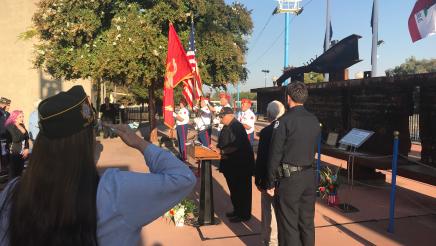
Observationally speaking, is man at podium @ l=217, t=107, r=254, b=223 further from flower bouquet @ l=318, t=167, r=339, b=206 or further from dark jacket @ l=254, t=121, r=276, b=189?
flower bouquet @ l=318, t=167, r=339, b=206

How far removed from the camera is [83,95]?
1.53 meters

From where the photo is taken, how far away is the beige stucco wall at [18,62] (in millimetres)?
22203

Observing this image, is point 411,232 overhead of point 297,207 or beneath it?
beneath

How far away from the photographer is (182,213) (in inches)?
227

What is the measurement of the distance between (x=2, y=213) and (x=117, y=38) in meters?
11.3

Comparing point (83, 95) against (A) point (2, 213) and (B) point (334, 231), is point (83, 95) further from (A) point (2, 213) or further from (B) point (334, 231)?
(B) point (334, 231)

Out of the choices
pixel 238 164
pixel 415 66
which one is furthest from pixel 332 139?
pixel 415 66

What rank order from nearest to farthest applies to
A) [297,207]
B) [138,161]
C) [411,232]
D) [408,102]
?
[297,207] → [411,232] → [408,102] → [138,161]

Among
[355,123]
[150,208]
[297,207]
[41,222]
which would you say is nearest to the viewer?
[41,222]

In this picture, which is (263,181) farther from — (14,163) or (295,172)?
(14,163)

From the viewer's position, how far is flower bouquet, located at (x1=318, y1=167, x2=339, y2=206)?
6.84 metres

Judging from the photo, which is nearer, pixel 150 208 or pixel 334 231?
pixel 150 208

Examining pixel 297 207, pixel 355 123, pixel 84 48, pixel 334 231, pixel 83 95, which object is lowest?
pixel 334 231

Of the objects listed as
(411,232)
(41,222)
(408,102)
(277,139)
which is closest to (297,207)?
(277,139)
